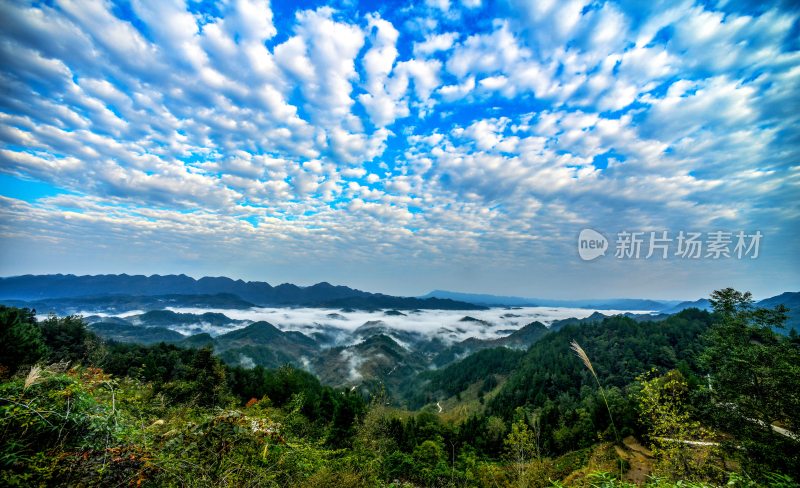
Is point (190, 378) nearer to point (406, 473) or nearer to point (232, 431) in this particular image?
point (406, 473)

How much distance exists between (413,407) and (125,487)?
192 m

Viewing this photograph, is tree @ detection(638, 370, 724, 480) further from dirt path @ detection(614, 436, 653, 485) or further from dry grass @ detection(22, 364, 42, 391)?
dry grass @ detection(22, 364, 42, 391)

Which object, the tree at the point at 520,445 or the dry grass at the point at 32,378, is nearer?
the dry grass at the point at 32,378

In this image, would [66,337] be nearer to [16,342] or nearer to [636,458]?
[16,342]

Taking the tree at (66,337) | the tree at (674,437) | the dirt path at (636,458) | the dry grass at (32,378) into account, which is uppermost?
the dry grass at (32,378)

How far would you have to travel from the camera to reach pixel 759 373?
1681 centimetres

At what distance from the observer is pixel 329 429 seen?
3425cm

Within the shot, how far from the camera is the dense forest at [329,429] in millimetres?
4004

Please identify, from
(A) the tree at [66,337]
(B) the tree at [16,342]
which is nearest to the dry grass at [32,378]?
(B) the tree at [16,342]

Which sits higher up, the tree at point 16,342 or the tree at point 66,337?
the tree at point 16,342

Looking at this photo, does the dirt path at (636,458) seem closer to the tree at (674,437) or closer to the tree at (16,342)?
the tree at (674,437)

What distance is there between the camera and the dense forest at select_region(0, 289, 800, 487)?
400cm

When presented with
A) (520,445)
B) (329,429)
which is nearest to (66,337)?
(329,429)

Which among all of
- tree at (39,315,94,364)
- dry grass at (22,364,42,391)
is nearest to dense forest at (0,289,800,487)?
dry grass at (22,364,42,391)
